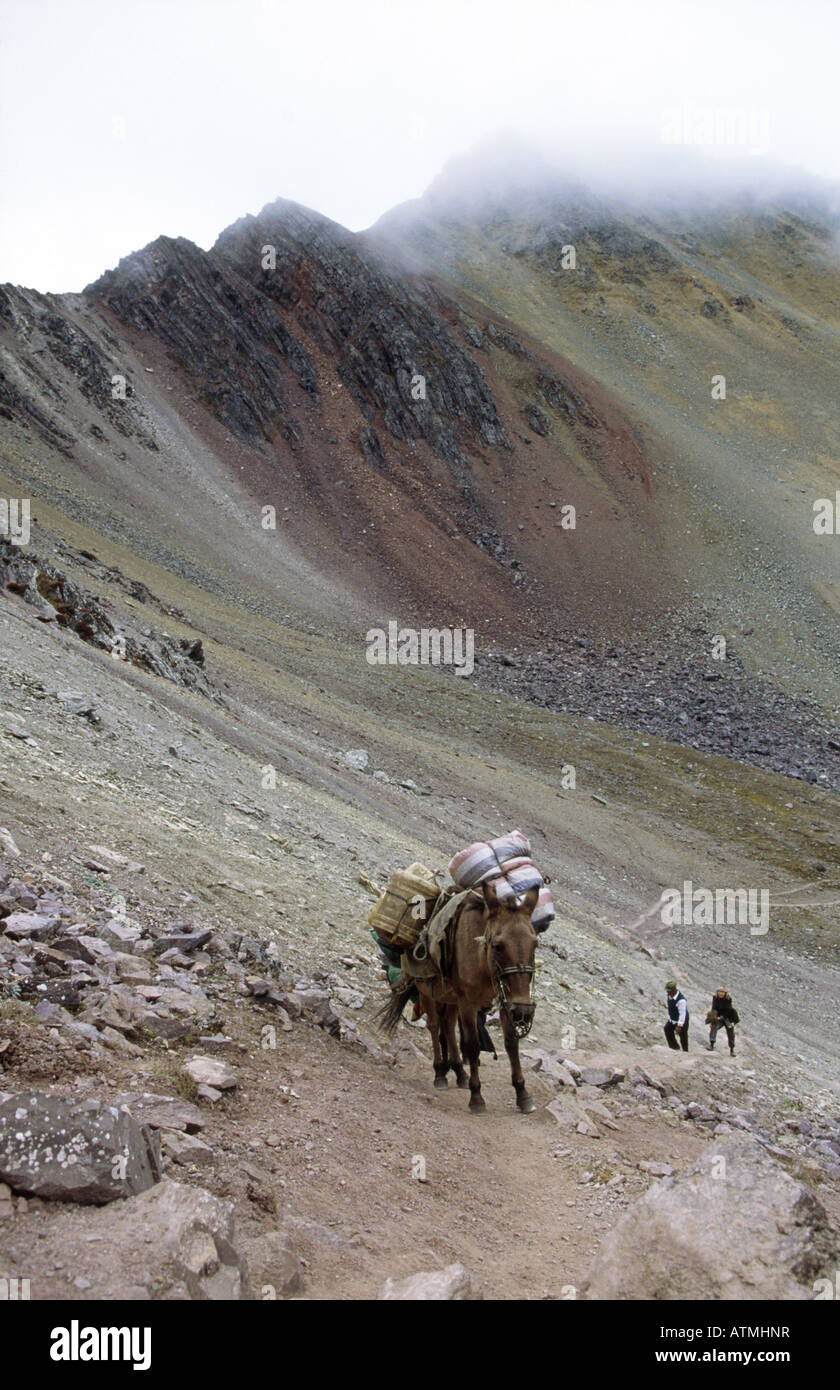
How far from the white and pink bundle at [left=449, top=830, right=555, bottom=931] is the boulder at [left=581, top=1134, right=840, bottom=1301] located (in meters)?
3.33

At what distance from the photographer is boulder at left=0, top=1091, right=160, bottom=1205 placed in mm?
4312

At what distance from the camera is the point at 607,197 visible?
115688mm

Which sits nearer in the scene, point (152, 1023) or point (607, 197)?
point (152, 1023)

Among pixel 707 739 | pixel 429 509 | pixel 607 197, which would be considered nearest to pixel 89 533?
pixel 429 509

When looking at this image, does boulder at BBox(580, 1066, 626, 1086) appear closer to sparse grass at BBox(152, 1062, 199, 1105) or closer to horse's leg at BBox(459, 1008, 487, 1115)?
horse's leg at BBox(459, 1008, 487, 1115)

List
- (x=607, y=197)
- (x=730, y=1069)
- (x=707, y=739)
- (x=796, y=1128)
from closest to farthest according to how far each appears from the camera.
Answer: (x=796, y=1128), (x=730, y=1069), (x=707, y=739), (x=607, y=197)

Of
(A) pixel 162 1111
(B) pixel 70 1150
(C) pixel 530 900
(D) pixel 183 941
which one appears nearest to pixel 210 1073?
(A) pixel 162 1111

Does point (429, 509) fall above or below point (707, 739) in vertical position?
above

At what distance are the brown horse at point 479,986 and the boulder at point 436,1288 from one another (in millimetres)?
3658

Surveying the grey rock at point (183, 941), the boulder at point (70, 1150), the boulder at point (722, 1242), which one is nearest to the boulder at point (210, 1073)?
the boulder at point (70, 1150)

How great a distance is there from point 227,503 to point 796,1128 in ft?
175

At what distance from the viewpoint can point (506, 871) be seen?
28.4 feet

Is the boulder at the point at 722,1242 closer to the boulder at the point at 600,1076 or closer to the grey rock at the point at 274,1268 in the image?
the grey rock at the point at 274,1268

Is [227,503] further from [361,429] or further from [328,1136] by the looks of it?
[328,1136]
